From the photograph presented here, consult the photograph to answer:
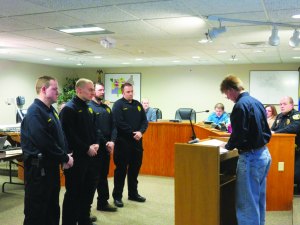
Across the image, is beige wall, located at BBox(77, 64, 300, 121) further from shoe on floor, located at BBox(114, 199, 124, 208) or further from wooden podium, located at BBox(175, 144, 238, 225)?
wooden podium, located at BBox(175, 144, 238, 225)

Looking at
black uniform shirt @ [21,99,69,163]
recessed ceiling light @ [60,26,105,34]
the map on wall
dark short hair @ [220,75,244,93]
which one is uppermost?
recessed ceiling light @ [60,26,105,34]

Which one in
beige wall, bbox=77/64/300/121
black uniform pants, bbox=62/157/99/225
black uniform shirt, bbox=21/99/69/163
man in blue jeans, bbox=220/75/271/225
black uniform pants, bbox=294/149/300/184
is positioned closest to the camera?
black uniform shirt, bbox=21/99/69/163

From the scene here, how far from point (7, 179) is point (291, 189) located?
442cm

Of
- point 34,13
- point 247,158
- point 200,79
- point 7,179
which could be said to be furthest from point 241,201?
point 200,79

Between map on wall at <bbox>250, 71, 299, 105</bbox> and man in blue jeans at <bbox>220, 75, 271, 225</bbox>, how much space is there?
7711 millimetres

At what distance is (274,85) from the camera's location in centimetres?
1014

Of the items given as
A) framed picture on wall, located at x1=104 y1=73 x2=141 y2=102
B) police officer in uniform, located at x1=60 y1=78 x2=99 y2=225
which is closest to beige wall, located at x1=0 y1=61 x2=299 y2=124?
framed picture on wall, located at x1=104 y1=73 x2=141 y2=102

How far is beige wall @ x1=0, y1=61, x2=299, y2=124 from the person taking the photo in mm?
9852

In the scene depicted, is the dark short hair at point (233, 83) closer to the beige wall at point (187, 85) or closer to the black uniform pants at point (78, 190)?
the black uniform pants at point (78, 190)

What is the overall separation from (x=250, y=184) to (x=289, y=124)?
176 centimetres

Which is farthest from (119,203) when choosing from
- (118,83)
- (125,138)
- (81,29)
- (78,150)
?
(118,83)

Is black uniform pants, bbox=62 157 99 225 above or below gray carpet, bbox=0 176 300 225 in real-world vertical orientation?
above

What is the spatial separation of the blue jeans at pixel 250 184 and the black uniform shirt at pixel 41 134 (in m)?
1.46

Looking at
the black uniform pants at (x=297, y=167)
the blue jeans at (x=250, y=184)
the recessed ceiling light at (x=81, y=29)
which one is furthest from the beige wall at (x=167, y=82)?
the blue jeans at (x=250, y=184)
